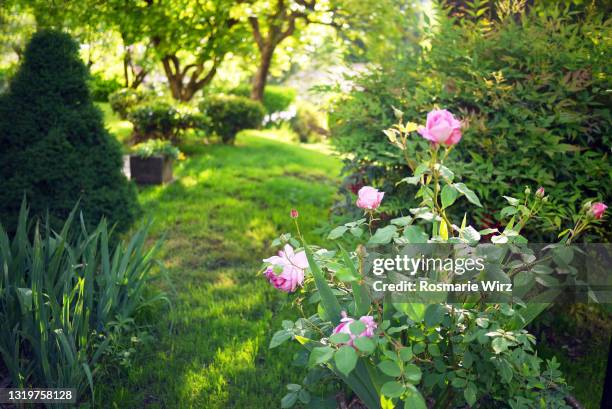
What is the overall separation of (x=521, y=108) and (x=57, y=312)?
2920mm

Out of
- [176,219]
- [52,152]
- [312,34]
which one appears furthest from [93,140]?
[312,34]

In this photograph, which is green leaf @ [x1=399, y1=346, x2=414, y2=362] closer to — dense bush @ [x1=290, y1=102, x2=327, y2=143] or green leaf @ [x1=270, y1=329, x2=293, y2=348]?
green leaf @ [x1=270, y1=329, x2=293, y2=348]

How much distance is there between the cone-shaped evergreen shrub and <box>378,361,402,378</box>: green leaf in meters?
3.17

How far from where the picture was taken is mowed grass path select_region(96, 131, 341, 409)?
10.2 ft

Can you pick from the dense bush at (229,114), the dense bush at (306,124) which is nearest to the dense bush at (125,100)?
the dense bush at (229,114)

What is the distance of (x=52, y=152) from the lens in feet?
13.9

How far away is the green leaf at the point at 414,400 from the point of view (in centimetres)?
179

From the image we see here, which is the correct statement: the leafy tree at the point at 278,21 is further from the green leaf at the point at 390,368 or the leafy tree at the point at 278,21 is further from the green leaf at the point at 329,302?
the green leaf at the point at 390,368

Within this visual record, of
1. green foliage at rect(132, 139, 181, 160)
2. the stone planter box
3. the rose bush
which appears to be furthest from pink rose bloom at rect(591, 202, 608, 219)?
green foliage at rect(132, 139, 181, 160)

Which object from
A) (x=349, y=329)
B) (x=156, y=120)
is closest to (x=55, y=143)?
(x=349, y=329)

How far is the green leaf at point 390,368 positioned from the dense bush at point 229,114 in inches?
378

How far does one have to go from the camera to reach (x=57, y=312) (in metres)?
2.66

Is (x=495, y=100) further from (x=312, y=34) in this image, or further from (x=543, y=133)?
(x=312, y=34)

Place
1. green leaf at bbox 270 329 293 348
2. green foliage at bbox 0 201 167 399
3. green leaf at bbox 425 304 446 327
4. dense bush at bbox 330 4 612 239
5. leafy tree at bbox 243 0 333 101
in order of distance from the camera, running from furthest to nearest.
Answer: leafy tree at bbox 243 0 333 101
dense bush at bbox 330 4 612 239
green foliage at bbox 0 201 167 399
green leaf at bbox 270 329 293 348
green leaf at bbox 425 304 446 327
